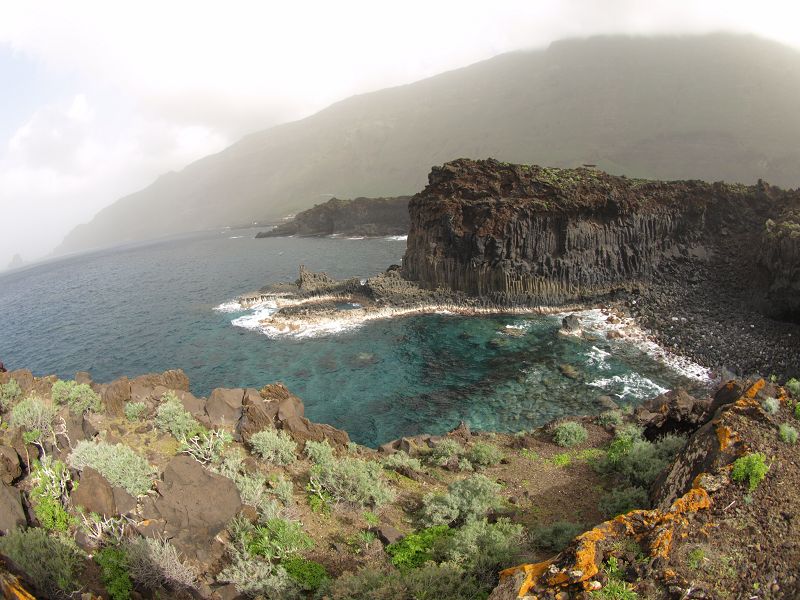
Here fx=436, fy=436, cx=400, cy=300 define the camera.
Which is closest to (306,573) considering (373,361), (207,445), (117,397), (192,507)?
(192,507)

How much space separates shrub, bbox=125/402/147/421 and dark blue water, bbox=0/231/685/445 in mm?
11088

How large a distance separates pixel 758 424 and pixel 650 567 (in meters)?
4.48

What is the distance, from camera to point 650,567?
229 inches

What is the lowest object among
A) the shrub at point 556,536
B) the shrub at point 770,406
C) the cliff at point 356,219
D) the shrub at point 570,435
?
the shrub at point 570,435

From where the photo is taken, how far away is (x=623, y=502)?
33.8 ft

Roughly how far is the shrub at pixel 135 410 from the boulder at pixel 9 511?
4.99 meters

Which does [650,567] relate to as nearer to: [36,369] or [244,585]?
[244,585]

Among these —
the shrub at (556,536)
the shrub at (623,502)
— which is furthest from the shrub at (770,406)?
the shrub at (556,536)

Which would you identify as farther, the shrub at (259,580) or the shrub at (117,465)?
the shrub at (117,465)

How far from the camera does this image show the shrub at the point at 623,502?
10070mm

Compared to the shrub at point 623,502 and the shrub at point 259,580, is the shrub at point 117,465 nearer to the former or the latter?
the shrub at point 259,580

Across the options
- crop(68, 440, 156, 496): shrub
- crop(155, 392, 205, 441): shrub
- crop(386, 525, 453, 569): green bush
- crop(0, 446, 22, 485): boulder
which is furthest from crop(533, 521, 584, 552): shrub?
crop(0, 446, 22, 485): boulder

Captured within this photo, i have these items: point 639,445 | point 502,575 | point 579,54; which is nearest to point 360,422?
point 639,445

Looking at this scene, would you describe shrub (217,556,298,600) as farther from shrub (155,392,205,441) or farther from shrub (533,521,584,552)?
shrub (155,392,205,441)
